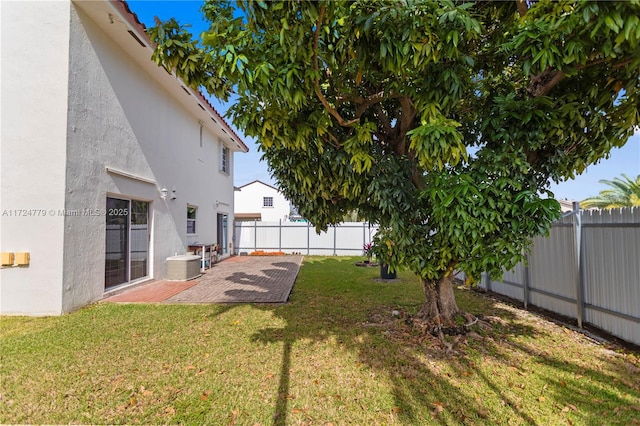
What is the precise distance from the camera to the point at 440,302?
201 inches

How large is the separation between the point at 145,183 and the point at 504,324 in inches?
351

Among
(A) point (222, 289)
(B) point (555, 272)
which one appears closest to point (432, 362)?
(B) point (555, 272)

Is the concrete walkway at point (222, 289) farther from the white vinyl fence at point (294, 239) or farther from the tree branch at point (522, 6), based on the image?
the tree branch at point (522, 6)

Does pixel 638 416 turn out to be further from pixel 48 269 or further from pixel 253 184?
pixel 253 184

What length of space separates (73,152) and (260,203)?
29.3m

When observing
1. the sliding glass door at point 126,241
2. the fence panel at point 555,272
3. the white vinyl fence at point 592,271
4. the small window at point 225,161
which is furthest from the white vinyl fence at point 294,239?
the white vinyl fence at point 592,271

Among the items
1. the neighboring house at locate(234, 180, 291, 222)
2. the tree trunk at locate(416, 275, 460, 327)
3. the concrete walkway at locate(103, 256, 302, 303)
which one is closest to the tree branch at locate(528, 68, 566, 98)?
the tree trunk at locate(416, 275, 460, 327)

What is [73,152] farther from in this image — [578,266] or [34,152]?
[578,266]

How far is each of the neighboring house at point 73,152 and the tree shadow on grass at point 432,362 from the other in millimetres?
3866

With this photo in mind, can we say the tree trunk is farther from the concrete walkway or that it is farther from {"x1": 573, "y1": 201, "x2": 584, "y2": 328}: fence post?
the concrete walkway

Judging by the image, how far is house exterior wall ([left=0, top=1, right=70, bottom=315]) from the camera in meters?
5.46

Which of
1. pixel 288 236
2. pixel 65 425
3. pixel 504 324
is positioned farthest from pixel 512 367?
pixel 288 236

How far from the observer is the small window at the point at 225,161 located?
15012mm

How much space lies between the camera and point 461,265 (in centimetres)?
380
